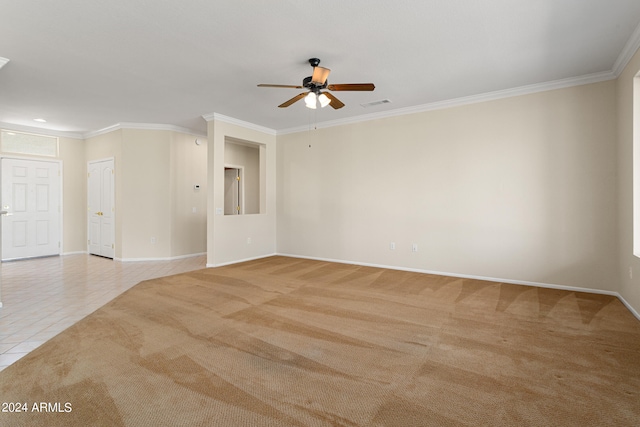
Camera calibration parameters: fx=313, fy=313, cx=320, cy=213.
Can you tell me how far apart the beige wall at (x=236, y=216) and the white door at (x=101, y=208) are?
2.66 meters

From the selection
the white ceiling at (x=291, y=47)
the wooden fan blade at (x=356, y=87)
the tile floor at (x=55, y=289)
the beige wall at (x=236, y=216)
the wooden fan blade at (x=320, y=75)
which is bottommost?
the tile floor at (x=55, y=289)

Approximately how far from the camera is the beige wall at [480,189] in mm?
4188

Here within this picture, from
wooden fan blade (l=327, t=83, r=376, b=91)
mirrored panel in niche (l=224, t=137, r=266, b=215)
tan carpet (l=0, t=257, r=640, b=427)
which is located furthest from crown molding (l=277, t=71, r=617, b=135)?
tan carpet (l=0, t=257, r=640, b=427)

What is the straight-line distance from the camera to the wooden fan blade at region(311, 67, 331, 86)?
330 cm

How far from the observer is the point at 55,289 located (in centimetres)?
438

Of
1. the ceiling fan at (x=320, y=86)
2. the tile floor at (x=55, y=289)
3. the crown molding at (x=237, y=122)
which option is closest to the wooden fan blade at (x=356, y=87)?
the ceiling fan at (x=320, y=86)

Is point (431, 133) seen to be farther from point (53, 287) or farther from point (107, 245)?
point (107, 245)

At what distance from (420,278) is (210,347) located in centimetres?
349

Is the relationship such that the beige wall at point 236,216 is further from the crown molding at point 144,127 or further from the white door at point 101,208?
the white door at point 101,208

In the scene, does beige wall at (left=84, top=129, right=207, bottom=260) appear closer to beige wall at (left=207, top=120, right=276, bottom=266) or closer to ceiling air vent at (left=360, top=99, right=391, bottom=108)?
beige wall at (left=207, top=120, right=276, bottom=266)

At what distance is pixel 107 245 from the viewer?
23.0 feet

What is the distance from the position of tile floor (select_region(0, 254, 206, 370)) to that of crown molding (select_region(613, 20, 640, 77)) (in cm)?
628

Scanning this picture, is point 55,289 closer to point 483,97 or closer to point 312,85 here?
point 312,85

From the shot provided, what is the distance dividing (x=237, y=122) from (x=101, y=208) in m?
3.87
